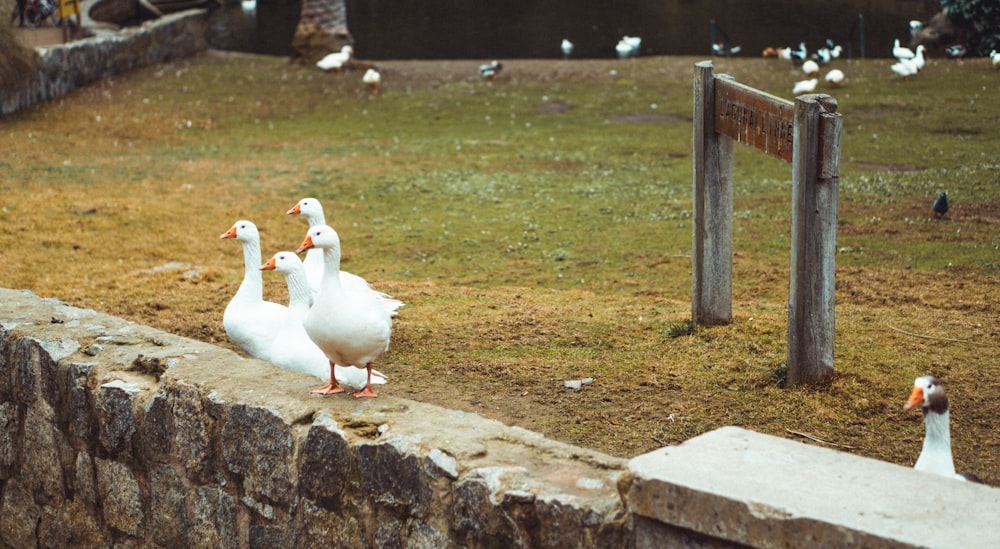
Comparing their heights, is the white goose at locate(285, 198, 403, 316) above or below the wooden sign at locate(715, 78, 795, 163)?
below

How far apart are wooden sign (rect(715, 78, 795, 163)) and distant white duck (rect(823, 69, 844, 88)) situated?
1244 cm

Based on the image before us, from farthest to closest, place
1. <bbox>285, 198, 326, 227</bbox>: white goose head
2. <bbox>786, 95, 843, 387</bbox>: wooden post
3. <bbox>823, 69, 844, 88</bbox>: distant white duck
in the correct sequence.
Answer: <bbox>823, 69, 844, 88</bbox>: distant white duck
<bbox>285, 198, 326, 227</bbox>: white goose head
<bbox>786, 95, 843, 387</bbox>: wooden post

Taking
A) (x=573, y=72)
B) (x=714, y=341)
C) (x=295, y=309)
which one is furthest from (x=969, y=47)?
(x=295, y=309)

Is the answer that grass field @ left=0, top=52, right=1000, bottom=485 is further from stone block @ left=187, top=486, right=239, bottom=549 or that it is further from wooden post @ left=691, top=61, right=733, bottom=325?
stone block @ left=187, top=486, right=239, bottom=549

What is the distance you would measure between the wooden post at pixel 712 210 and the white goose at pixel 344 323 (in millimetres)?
2980

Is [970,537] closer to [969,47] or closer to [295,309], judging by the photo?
A: [295,309]

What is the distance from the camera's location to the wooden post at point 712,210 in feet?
24.1

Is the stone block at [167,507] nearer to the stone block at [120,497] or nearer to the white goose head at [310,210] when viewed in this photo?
the stone block at [120,497]

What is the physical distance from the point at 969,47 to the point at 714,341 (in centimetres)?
1825

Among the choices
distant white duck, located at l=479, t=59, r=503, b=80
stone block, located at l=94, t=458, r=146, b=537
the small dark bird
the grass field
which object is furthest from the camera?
distant white duck, located at l=479, t=59, r=503, b=80

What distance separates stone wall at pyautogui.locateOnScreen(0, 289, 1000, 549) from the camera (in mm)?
3342

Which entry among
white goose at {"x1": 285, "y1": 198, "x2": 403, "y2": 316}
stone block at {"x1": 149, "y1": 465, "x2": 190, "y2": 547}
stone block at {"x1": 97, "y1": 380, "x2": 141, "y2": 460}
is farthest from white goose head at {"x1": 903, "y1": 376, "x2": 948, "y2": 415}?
white goose at {"x1": 285, "y1": 198, "x2": 403, "y2": 316}

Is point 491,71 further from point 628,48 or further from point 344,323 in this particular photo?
point 344,323

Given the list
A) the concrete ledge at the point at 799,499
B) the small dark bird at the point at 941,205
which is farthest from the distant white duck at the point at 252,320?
the small dark bird at the point at 941,205
